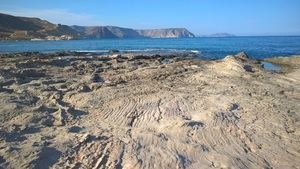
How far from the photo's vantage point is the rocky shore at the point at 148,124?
760 cm

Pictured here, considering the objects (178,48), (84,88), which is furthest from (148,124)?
(178,48)

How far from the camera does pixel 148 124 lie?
9.78m

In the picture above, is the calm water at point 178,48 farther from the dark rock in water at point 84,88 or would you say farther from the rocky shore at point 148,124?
the dark rock in water at point 84,88

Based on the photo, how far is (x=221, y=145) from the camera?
858cm

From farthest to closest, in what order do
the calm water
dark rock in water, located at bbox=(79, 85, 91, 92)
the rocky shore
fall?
the calm water, dark rock in water, located at bbox=(79, 85, 91, 92), the rocky shore

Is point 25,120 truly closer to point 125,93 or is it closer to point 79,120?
point 79,120

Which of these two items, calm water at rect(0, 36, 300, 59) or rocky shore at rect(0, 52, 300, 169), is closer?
rocky shore at rect(0, 52, 300, 169)

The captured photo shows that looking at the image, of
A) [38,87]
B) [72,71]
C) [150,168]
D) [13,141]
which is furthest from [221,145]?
[72,71]

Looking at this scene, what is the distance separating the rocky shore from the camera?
7598mm

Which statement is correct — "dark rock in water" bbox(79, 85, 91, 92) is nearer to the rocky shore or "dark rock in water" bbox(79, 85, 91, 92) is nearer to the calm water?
the rocky shore

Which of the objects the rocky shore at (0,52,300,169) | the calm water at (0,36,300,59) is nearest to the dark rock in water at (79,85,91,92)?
the rocky shore at (0,52,300,169)

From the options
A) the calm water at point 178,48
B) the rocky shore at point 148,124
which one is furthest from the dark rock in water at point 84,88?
the calm water at point 178,48

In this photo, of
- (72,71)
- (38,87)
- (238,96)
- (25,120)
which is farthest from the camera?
(72,71)

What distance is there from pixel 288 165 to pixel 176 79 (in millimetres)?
9863
